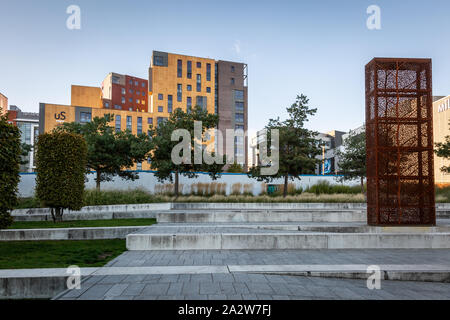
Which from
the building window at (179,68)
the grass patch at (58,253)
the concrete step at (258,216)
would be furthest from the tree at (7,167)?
the building window at (179,68)

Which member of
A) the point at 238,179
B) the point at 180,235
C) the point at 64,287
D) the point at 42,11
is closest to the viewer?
the point at 64,287

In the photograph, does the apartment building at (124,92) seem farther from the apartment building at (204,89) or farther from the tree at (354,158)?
the tree at (354,158)

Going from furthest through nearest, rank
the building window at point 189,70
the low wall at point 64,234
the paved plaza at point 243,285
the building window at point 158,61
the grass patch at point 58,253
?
1. the building window at point 189,70
2. the building window at point 158,61
3. the low wall at point 64,234
4. the grass patch at point 58,253
5. the paved plaza at point 243,285

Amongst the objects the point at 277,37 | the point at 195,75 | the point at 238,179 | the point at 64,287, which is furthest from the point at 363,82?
the point at 195,75

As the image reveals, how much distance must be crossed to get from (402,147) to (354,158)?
16077 millimetres

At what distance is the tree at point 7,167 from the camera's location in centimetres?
750

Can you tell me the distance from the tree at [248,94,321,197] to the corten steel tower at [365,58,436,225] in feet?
33.0

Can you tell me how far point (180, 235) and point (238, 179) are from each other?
25.0 m

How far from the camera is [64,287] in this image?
4.79 meters

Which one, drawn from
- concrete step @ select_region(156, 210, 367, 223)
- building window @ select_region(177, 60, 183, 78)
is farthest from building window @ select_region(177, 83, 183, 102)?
concrete step @ select_region(156, 210, 367, 223)

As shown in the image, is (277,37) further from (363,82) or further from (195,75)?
(195,75)

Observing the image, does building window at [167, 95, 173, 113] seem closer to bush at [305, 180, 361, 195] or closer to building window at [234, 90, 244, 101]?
building window at [234, 90, 244, 101]

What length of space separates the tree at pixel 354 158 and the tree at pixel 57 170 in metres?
20.4

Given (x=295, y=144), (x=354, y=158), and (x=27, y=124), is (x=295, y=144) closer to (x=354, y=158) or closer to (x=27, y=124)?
(x=354, y=158)
